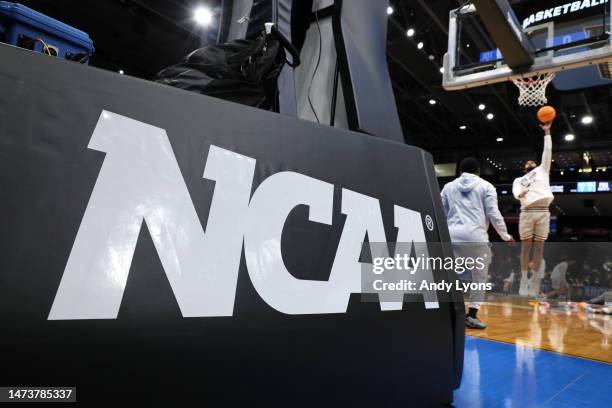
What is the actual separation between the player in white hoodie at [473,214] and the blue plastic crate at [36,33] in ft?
9.07

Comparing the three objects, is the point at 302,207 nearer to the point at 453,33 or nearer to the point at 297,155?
the point at 297,155

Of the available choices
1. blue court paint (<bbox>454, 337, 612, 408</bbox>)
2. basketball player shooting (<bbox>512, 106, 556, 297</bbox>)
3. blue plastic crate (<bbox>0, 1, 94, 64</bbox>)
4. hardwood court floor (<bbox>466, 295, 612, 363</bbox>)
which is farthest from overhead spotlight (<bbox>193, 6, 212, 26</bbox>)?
basketball player shooting (<bbox>512, 106, 556, 297</bbox>)

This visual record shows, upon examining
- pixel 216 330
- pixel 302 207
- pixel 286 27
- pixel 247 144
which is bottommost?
pixel 216 330

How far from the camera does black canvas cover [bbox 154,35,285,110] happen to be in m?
1.42

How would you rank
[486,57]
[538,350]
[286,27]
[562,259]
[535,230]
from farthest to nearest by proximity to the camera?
[562,259]
[535,230]
[486,57]
[538,350]
[286,27]

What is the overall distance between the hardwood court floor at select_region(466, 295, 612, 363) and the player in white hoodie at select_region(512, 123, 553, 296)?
818mm

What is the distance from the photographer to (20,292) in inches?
26.8

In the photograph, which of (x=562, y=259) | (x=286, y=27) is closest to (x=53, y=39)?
(x=286, y=27)

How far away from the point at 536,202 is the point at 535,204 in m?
0.04

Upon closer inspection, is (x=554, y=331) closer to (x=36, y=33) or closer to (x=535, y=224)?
(x=535, y=224)

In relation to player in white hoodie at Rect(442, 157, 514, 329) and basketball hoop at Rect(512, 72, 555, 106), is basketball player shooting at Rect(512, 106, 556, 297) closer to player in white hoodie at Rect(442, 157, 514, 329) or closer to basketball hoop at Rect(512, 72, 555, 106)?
basketball hoop at Rect(512, 72, 555, 106)

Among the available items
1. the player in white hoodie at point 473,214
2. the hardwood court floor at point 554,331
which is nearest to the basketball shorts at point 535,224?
the hardwood court floor at point 554,331

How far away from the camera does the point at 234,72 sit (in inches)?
57.2

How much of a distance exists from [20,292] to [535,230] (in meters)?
5.29
